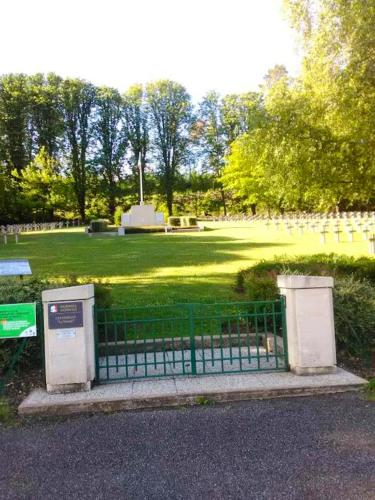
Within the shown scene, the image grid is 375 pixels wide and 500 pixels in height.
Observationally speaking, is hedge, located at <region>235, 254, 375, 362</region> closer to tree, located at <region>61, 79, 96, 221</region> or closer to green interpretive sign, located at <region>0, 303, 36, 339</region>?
green interpretive sign, located at <region>0, 303, 36, 339</region>

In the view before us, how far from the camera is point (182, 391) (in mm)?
5156

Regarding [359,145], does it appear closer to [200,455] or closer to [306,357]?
[306,357]

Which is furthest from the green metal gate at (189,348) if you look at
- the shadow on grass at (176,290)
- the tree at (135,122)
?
the tree at (135,122)

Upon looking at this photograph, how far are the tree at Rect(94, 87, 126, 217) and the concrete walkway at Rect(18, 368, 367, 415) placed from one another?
60426 millimetres

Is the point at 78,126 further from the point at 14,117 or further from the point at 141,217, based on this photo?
the point at 141,217

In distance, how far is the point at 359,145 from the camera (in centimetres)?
1184

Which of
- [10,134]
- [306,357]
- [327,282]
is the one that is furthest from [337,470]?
[10,134]

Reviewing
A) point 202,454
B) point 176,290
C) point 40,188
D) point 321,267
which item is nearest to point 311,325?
point 202,454

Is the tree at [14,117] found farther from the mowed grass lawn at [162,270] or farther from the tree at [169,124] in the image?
the mowed grass lawn at [162,270]

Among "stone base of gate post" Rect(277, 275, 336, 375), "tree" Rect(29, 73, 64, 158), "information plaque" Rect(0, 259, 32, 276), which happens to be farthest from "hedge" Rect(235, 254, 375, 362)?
"tree" Rect(29, 73, 64, 158)

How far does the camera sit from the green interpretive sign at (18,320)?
548cm

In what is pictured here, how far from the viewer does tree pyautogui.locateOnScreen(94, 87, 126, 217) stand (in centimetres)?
6431

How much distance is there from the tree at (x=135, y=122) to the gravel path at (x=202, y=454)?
63.2m

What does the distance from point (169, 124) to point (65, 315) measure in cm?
6370
